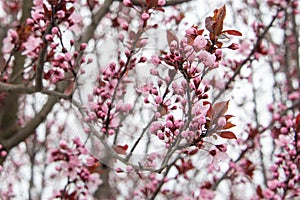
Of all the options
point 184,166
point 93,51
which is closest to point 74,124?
point 93,51

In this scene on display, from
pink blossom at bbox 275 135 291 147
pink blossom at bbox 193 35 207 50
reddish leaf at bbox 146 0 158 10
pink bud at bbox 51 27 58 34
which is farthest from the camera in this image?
pink blossom at bbox 275 135 291 147

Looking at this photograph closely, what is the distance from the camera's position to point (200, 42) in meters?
1.25

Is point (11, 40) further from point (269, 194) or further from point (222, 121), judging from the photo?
point (269, 194)

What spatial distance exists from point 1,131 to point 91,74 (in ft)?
5.33

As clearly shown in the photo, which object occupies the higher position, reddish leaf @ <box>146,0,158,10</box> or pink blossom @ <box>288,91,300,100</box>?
pink blossom @ <box>288,91,300,100</box>

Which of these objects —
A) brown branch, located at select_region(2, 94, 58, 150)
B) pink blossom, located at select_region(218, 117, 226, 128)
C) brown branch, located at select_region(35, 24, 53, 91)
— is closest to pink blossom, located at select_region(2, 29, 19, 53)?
brown branch, located at select_region(2, 94, 58, 150)

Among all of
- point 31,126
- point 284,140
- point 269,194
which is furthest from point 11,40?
point 269,194

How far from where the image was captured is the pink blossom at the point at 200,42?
1.24 meters

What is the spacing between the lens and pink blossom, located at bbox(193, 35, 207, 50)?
1238mm

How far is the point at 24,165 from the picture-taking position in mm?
5867

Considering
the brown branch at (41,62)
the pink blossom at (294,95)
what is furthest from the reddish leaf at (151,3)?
the pink blossom at (294,95)

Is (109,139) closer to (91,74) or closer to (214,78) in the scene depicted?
(91,74)

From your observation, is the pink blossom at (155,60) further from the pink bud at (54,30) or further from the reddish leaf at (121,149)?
the pink bud at (54,30)

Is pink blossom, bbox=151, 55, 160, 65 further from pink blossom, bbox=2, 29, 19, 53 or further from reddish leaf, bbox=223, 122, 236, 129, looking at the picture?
pink blossom, bbox=2, 29, 19, 53
